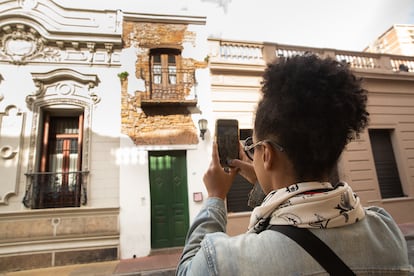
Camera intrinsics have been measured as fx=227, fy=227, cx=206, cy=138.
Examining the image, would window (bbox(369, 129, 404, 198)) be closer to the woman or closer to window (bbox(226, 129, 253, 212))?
window (bbox(226, 129, 253, 212))

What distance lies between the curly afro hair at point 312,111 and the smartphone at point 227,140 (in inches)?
9.2

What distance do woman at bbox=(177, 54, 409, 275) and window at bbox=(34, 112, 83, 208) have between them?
625cm

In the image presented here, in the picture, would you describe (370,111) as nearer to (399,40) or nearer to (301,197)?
(399,40)

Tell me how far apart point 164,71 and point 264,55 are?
353 cm

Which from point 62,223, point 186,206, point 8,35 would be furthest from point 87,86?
point 186,206

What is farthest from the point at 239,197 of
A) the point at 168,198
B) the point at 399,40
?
the point at 399,40

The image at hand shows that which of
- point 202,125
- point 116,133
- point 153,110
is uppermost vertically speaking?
point 153,110

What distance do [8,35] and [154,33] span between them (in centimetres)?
407

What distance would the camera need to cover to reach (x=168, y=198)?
6.54 metres

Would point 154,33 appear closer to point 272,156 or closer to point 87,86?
point 87,86

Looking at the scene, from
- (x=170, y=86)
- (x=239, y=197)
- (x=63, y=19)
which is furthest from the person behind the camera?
(x=170, y=86)

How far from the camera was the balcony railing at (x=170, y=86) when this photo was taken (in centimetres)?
696

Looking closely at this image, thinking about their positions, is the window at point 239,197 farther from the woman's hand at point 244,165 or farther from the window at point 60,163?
the woman's hand at point 244,165

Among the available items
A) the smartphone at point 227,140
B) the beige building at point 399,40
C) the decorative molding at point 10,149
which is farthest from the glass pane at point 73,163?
the beige building at point 399,40
